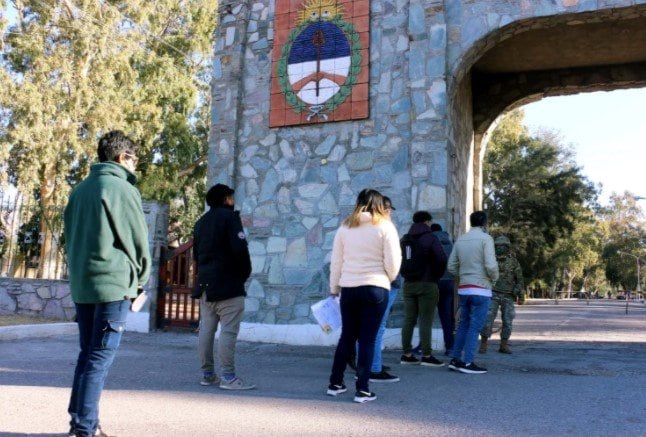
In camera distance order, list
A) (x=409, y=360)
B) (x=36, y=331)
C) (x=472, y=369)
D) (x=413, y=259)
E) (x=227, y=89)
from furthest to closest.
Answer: (x=227, y=89)
(x=36, y=331)
(x=409, y=360)
(x=413, y=259)
(x=472, y=369)

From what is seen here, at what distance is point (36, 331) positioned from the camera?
9.22 metres

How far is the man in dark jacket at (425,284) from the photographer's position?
6691 millimetres

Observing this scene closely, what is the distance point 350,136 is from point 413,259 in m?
2.72

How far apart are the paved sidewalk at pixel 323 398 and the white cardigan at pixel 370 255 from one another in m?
0.98

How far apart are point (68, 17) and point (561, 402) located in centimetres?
1769

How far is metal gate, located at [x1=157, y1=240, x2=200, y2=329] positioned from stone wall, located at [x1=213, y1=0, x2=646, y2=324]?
4.27 ft

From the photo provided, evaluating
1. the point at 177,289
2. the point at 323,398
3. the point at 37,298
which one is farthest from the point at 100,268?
the point at 37,298

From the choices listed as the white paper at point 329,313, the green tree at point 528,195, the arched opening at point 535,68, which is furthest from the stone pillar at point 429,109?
the green tree at point 528,195

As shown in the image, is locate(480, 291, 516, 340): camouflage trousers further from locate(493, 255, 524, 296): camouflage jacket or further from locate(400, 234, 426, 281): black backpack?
locate(400, 234, 426, 281): black backpack

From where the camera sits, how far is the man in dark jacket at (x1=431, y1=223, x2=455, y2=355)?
7.65 meters

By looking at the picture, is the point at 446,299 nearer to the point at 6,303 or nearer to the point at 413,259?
the point at 413,259

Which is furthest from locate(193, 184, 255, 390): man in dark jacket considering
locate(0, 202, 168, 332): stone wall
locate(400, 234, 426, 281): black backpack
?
locate(0, 202, 168, 332): stone wall

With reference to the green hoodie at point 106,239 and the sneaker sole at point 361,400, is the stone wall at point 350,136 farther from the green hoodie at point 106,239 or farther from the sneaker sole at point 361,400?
the green hoodie at point 106,239

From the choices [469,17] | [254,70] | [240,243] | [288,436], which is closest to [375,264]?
A: [240,243]
